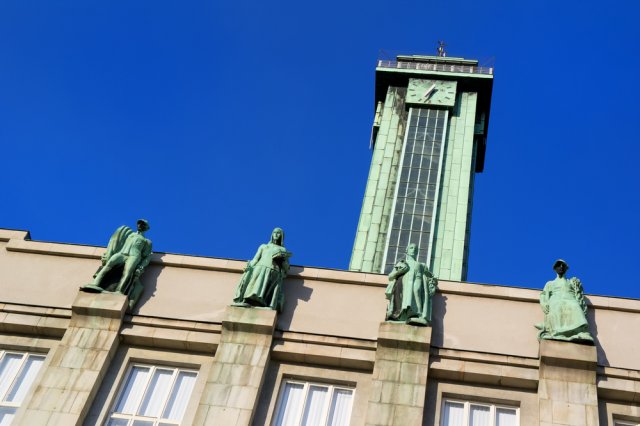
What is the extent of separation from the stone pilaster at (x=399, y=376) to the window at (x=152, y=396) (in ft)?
14.2

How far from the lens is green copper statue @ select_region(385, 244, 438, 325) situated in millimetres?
22172

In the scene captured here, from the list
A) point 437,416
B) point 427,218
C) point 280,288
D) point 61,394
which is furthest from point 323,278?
point 427,218

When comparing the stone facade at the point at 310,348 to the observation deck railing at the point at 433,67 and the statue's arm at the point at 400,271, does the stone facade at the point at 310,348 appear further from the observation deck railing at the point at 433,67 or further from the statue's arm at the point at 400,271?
the observation deck railing at the point at 433,67

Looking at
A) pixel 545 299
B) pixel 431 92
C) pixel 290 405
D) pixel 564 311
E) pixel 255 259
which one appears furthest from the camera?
pixel 431 92

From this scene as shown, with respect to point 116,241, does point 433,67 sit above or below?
above

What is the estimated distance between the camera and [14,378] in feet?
71.8

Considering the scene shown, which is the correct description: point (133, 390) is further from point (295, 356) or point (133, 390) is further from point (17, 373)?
point (295, 356)

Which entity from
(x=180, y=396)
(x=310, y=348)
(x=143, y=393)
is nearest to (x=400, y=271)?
(x=310, y=348)

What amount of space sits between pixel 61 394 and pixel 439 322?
351 inches

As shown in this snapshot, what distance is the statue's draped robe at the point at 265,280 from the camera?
22.8 metres

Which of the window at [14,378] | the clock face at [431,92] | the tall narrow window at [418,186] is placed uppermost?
the clock face at [431,92]

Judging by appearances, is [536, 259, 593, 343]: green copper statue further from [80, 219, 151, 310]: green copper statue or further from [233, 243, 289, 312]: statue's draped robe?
[80, 219, 151, 310]: green copper statue

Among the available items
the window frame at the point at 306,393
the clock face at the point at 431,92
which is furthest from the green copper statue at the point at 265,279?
the clock face at the point at 431,92

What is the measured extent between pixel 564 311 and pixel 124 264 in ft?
35.9
